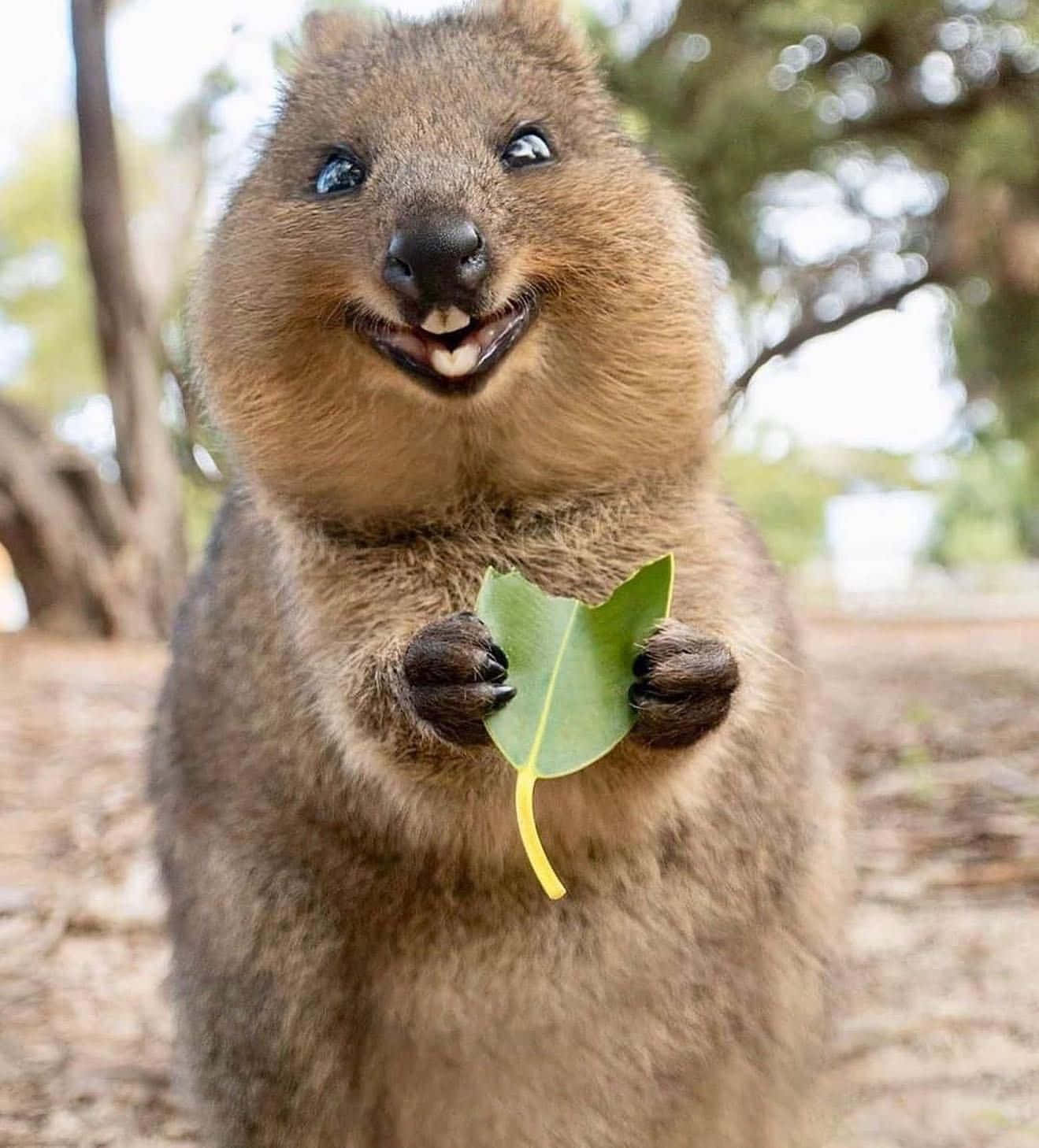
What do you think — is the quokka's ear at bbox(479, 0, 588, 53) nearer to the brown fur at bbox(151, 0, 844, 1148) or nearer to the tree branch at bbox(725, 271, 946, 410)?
the brown fur at bbox(151, 0, 844, 1148)

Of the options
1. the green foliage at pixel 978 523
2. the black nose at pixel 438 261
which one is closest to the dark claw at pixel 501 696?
the black nose at pixel 438 261

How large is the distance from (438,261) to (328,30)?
4.98 ft

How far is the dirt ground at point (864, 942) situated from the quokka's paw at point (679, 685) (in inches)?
46.8

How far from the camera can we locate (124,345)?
10891 millimetres

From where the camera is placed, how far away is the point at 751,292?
436 inches

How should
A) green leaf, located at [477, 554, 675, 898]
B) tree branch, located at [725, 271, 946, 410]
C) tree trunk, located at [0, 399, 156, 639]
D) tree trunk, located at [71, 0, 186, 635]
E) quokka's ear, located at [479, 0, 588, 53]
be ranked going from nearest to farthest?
green leaf, located at [477, 554, 675, 898], quokka's ear, located at [479, 0, 588, 53], tree trunk, located at [71, 0, 186, 635], tree trunk, located at [0, 399, 156, 639], tree branch, located at [725, 271, 946, 410]

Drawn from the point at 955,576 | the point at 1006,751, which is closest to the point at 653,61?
the point at 1006,751

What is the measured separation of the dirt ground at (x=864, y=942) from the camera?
3.08 m

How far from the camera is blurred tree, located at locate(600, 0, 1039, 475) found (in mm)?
8359

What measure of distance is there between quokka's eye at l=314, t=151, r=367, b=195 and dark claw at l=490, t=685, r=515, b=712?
1103mm

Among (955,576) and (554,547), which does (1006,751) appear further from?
(955,576)

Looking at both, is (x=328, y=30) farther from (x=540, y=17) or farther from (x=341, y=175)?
(x=341, y=175)

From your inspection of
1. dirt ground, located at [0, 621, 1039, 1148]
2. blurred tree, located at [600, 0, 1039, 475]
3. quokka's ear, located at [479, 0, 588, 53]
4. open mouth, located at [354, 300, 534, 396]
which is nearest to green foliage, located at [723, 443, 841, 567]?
blurred tree, located at [600, 0, 1039, 475]

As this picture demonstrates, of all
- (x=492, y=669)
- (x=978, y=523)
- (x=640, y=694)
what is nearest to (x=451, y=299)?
(x=492, y=669)
